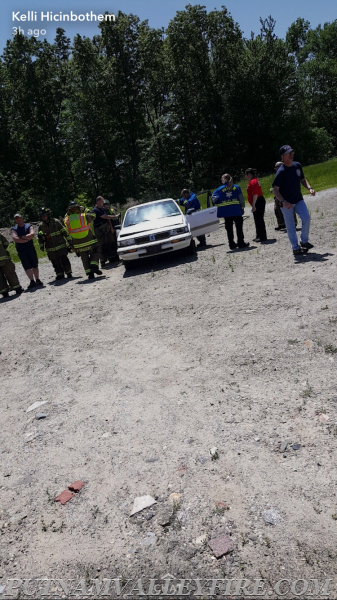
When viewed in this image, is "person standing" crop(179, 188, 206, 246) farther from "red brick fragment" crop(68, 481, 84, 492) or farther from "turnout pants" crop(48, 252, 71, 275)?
"red brick fragment" crop(68, 481, 84, 492)

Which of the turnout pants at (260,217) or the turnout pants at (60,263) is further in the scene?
the turnout pants at (60,263)

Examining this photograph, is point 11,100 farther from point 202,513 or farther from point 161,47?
point 202,513

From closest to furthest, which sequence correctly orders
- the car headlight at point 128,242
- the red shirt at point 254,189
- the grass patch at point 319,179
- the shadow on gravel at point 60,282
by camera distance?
the red shirt at point 254,189 → the car headlight at point 128,242 → the shadow on gravel at point 60,282 → the grass patch at point 319,179

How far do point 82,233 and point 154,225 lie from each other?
178cm

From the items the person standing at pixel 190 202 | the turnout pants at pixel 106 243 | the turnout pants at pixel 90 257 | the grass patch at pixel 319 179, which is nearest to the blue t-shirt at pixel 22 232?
the turnout pants at pixel 90 257

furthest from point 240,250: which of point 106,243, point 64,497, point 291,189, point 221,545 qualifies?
point 221,545

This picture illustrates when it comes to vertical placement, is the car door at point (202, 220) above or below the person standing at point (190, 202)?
below

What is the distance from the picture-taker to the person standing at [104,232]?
1342 centimetres

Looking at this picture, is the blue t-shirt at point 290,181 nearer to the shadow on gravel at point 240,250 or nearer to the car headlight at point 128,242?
the shadow on gravel at point 240,250

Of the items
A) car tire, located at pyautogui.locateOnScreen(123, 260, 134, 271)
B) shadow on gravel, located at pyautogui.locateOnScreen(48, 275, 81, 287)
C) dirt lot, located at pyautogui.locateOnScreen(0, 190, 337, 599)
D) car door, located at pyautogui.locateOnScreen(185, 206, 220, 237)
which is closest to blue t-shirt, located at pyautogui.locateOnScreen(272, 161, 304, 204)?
dirt lot, located at pyautogui.locateOnScreen(0, 190, 337, 599)

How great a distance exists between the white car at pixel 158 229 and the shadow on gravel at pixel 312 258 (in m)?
3.38

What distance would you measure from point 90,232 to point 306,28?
256 ft

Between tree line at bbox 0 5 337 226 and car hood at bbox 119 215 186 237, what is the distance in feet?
115

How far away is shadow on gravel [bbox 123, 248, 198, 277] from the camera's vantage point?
1203cm
